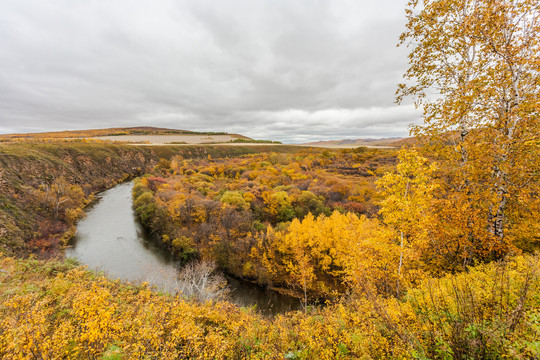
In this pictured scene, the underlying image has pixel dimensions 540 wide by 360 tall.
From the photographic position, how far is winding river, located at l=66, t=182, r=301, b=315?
22.6 m

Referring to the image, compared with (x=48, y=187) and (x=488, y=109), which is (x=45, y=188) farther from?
(x=488, y=109)

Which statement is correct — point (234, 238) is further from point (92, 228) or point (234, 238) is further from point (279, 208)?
point (92, 228)

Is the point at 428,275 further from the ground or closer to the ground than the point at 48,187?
further from the ground

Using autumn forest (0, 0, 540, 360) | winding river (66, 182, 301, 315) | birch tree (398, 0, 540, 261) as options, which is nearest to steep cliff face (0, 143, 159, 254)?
winding river (66, 182, 301, 315)

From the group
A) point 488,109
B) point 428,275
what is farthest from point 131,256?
point 488,109

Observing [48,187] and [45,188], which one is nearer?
[45,188]

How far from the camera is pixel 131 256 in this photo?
2933 centimetres

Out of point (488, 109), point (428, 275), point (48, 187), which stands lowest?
point (48, 187)

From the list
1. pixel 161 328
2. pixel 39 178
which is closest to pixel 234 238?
pixel 161 328

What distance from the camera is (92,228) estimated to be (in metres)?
36.2

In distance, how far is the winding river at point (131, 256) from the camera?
22.6 meters

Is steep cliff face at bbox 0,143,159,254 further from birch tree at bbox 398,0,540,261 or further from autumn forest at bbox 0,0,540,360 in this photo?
birch tree at bbox 398,0,540,261

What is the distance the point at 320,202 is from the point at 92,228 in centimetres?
4053

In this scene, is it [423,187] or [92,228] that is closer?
[423,187]
